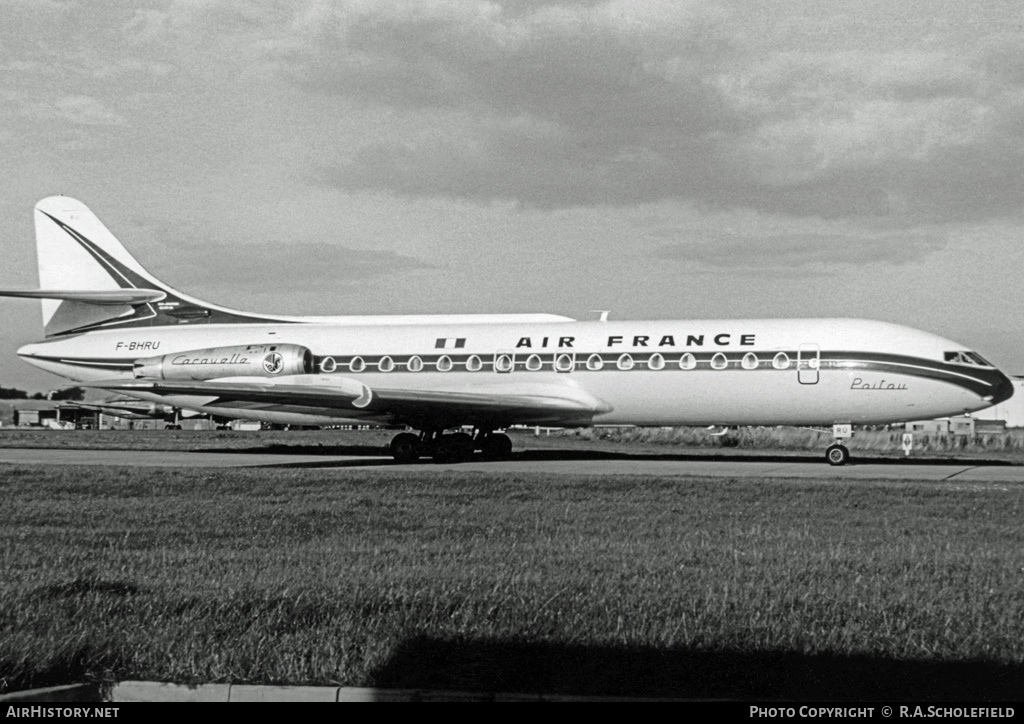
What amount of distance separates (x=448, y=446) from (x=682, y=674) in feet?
79.4

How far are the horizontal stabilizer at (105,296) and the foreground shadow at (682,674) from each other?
3046 centimetres

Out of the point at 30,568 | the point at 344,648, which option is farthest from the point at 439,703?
the point at 30,568

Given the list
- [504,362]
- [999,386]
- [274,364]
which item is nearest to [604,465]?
[504,362]

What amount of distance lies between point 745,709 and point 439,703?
1.58 meters

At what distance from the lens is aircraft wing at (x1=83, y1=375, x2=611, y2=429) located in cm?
2742

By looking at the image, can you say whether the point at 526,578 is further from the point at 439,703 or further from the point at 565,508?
the point at 565,508

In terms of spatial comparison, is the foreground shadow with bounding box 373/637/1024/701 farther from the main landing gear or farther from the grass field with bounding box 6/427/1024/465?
the grass field with bounding box 6/427/1024/465

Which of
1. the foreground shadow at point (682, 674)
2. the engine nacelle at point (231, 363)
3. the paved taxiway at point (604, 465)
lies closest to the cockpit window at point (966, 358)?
the paved taxiway at point (604, 465)

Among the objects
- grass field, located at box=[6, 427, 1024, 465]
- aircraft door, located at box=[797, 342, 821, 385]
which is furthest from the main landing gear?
aircraft door, located at box=[797, 342, 821, 385]

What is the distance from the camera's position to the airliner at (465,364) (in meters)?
26.5

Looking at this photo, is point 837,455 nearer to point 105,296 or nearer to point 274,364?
point 274,364

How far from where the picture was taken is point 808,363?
87.5ft

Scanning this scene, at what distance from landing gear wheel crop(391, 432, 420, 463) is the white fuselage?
5.89ft

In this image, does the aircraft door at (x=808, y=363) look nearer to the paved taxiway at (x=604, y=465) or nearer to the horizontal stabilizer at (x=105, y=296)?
the paved taxiway at (x=604, y=465)
